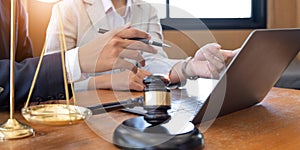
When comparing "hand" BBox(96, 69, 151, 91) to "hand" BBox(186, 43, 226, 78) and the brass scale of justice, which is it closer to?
"hand" BBox(186, 43, 226, 78)

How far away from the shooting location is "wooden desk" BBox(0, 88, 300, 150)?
622 mm

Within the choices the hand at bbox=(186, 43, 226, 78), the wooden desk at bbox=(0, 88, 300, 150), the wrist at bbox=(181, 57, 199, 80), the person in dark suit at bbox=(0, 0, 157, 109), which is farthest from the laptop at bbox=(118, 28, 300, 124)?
the wrist at bbox=(181, 57, 199, 80)

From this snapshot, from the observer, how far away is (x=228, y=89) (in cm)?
75

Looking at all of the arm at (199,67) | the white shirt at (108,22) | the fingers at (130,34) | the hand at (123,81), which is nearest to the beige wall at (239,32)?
the white shirt at (108,22)

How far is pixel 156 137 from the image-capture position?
0.58 m

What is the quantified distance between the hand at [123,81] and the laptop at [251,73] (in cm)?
26

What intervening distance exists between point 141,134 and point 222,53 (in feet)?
1.95

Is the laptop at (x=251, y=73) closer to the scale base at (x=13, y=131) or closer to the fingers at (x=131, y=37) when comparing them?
the fingers at (x=131, y=37)

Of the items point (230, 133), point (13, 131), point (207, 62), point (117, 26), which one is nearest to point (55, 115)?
point (13, 131)

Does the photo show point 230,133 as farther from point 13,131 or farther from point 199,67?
point 199,67

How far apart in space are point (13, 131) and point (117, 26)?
1.09 metres

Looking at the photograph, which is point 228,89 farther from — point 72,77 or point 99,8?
point 99,8

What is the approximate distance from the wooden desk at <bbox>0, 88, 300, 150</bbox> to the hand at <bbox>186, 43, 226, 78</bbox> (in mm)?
279

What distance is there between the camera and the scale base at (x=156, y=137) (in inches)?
22.8
